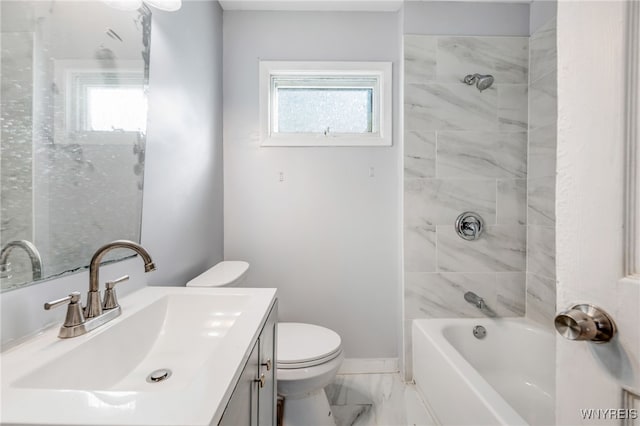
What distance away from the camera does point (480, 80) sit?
1.77 metres

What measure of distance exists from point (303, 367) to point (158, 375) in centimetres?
72

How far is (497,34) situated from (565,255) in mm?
1962

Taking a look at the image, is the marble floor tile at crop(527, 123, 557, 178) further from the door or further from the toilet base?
the toilet base

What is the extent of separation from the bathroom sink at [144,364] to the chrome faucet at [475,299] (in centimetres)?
136

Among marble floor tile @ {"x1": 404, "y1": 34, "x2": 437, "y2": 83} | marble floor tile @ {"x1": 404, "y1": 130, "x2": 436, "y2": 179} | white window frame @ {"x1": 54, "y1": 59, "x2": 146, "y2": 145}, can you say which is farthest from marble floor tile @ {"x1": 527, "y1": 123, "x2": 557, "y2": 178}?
white window frame @ {"x1": 54, "y1": 59, "x2": 146, "y2": 145}

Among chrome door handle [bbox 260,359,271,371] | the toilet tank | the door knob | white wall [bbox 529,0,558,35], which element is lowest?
chrome door handle [bbox 260,359,271,371]

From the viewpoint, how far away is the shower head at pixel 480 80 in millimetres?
1729

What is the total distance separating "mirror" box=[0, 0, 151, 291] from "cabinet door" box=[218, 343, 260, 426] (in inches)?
21.1

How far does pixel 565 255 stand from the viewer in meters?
0.47

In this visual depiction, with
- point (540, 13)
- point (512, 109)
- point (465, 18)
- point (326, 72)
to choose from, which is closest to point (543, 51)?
point (540, 13)

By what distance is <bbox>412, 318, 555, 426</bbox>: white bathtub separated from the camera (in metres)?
1.30

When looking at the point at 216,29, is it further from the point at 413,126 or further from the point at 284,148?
the point at 413,126

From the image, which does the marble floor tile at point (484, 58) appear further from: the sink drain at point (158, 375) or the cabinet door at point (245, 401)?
the sink drain at point (158, 375)

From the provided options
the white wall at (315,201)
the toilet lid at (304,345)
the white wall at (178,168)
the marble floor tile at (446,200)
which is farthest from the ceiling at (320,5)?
the toilet lid at (304,345)
